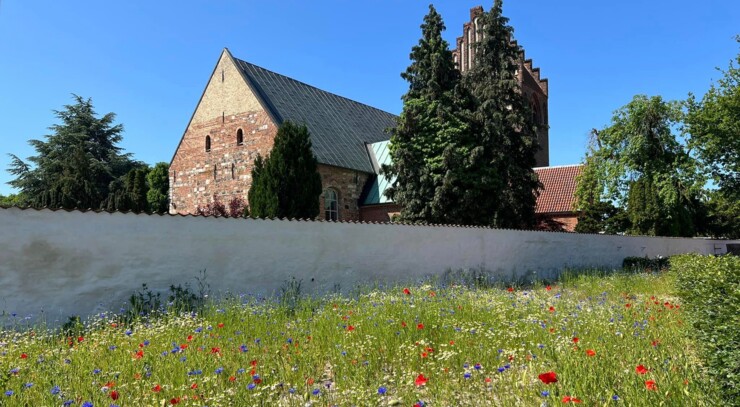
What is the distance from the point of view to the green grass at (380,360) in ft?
12.6

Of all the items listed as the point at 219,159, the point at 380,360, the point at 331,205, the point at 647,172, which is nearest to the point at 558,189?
the point at 647,172

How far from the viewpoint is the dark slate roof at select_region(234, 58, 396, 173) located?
26.8m

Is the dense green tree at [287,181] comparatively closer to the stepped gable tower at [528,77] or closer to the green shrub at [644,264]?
the green shrub at [644,264]

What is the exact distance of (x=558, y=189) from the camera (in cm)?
3328

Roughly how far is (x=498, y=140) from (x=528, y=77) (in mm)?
21744

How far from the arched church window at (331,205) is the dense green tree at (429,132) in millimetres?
5188

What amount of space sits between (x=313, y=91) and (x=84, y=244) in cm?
2382

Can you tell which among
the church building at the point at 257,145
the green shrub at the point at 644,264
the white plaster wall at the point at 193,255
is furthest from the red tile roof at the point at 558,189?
the white plaster wall at the point at 193,255

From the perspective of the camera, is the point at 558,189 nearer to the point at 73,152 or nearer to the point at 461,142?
the point at 461,142

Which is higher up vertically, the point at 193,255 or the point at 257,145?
the point at 257,145

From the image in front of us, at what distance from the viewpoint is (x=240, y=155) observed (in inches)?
1031

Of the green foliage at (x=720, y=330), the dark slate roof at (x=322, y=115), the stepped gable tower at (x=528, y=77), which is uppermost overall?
the stepped gable tower at (x=528, y=77)

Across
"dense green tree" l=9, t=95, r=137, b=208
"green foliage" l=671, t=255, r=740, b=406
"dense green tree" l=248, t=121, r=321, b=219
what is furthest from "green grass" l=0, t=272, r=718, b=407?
"dense green tree" l=9, t=95, r=137, b=208

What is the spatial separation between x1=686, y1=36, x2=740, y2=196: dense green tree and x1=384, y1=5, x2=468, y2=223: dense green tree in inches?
618
